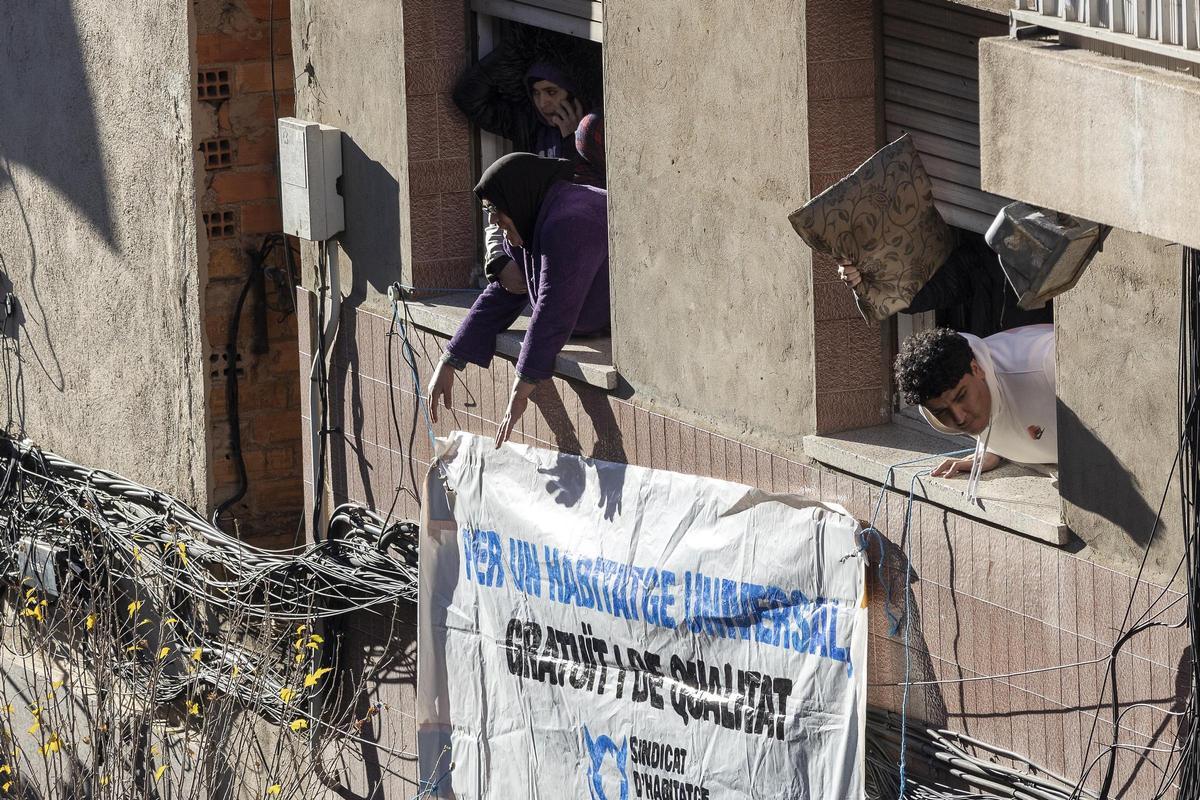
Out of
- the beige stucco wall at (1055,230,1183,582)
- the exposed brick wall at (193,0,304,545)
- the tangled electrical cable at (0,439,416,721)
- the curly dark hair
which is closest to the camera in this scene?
the beige stucco wall at (1055,230,1183,582)

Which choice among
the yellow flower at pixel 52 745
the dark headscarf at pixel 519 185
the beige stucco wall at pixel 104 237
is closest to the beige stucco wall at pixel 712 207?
the dark headscarf at pixel 519 185

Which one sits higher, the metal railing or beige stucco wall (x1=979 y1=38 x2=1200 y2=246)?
the metal railing

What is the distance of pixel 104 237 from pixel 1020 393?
6260 millimetres

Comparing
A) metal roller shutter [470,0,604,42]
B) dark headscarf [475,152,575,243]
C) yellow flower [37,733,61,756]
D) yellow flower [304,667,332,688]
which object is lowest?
yellow flower [37,733,61,756]

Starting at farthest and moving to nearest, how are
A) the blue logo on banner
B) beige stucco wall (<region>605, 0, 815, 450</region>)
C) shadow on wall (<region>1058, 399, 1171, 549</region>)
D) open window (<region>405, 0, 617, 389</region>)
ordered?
open window (<region>405, 0, 617, 389</region>) < the blue logo on banner < beige stucco wall (<region>605, 0, 815, 450</region>) < shadow on wall (<region>1058, 399, 1171, 549</region>)

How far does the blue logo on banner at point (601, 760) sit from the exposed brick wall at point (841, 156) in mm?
1608

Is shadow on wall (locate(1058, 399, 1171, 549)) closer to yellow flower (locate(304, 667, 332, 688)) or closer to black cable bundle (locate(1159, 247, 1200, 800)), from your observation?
black cable bundle (locate(1159, 247, 1200, 800))

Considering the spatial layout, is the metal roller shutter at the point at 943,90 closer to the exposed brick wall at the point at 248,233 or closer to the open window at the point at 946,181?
the open window at the point at 946,181

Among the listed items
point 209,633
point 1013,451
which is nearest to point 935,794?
point 1013,451

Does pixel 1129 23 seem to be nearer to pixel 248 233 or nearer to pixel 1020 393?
pixel 1020 393

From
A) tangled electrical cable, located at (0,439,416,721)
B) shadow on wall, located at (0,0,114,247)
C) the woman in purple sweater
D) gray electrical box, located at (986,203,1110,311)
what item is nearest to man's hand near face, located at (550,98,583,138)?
the woman in purple sweater

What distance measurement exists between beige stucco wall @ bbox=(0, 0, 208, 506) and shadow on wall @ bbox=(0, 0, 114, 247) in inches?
0.4

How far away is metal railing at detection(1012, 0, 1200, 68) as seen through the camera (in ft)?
14.2

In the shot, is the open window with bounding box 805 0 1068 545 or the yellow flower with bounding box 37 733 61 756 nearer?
the open window with bounding box 805 0 1068 545
